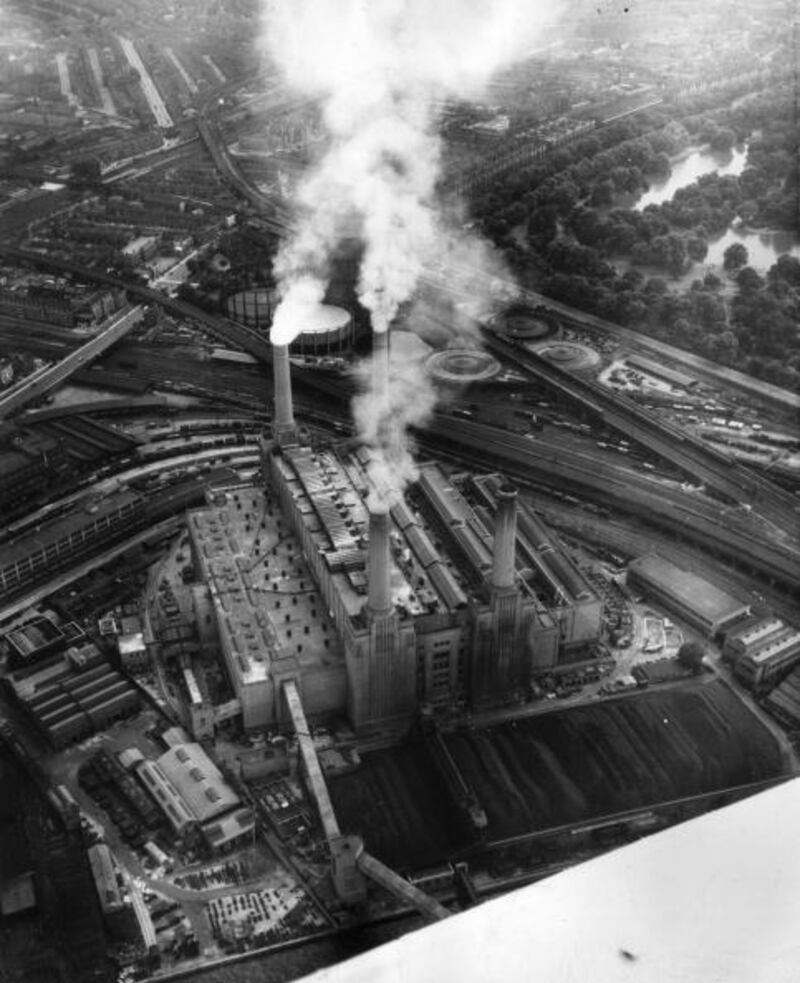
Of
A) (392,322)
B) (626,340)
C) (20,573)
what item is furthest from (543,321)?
(20,573)

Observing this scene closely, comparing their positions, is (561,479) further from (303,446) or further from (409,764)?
(409,764)

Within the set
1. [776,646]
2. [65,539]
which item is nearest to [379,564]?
[776,646]

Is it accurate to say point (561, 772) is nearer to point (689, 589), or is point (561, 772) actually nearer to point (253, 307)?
point (689, 589)

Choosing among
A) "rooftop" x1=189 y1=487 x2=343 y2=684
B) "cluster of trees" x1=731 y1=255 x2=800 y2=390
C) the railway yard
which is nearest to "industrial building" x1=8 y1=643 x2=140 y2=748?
the railway yard

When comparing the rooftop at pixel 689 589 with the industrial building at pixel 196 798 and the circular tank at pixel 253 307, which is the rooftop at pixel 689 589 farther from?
the circular tank at pixel 253 307

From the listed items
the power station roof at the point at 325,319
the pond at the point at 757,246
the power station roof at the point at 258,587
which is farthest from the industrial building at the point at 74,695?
the pond at the point at 757,246

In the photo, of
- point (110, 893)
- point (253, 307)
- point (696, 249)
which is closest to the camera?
point (110, 893)
